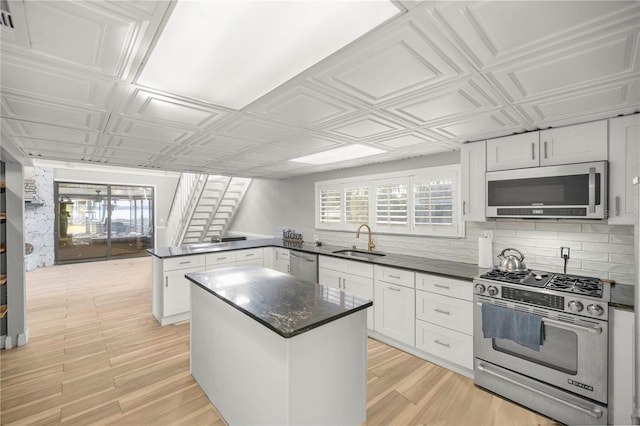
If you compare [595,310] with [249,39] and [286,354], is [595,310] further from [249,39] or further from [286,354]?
[249,39]

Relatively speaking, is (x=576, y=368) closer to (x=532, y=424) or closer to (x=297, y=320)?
(x=532, y=424)

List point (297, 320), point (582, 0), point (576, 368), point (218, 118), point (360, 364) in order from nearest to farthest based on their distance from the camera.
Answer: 1. point (582, 0)
2. point (297, 320)
3. point (360, 364)
4. point (576, 368)
5. point (218, 118)

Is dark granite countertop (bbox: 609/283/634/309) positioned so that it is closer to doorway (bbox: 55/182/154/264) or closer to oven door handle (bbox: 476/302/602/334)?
oven door handle (bbox: 476/302/602/334)

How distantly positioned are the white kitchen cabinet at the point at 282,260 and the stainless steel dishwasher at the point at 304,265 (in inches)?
3.7

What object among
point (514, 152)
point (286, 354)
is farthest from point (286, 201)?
point (286, 354)

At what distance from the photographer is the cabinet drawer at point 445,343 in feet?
8.61

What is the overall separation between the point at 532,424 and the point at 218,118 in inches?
131

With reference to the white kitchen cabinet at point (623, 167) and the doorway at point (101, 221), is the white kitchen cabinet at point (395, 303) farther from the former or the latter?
the doorway at point (101, 221)

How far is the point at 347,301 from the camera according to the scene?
6.15 ft

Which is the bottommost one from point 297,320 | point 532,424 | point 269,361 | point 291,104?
point 532,424

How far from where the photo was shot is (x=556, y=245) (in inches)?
106

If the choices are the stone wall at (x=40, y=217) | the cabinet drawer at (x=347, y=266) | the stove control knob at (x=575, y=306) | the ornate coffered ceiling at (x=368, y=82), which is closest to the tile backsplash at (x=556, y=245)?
the stove control knob at (x=575, y=306)

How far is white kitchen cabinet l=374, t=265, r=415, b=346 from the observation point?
3.01 metres

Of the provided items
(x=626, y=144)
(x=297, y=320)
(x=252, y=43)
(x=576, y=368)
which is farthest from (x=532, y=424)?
(x=252, y=43)
